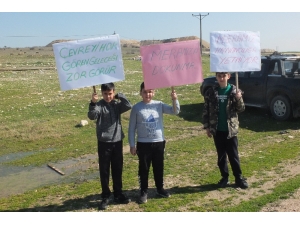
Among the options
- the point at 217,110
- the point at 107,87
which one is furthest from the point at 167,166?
the point at 107,87

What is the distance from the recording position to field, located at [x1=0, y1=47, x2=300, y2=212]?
5.06m

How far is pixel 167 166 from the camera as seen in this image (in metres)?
6.79

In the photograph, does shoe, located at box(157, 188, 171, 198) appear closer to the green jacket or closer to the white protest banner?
the green jacket

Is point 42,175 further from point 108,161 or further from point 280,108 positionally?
point 280,108

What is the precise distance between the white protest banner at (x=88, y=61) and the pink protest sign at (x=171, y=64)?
372mm

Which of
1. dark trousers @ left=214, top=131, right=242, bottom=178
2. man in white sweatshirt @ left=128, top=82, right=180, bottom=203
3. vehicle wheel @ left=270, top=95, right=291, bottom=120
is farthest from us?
vehicle wheel @ left=270, top=95, right=291, bottom=120

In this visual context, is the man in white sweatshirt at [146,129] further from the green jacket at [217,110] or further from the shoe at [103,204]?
the green jacket at [217,110]

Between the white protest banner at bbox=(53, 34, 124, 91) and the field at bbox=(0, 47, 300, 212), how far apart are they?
Answer: 1.72m

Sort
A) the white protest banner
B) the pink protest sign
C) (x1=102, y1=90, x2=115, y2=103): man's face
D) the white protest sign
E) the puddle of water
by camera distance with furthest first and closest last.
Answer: the puddle of water
the white protest sign
(x1=102, y1=90, x2=115, y2=103): man's face
the pink protest sign
the white protest banner

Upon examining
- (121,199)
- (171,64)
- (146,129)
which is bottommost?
(121,199)

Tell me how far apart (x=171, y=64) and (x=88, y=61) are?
107 cm

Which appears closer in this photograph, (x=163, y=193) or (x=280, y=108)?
(x=163, y=193)

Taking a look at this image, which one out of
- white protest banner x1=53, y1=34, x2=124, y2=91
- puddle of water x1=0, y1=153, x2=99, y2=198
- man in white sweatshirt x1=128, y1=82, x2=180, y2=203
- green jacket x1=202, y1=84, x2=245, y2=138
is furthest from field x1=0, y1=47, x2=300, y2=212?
white protest banner x1=53, y1=34, x2=124, y2=91

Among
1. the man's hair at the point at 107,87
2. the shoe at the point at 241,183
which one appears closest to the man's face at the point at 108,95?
the man's hair at the point at 107,87
